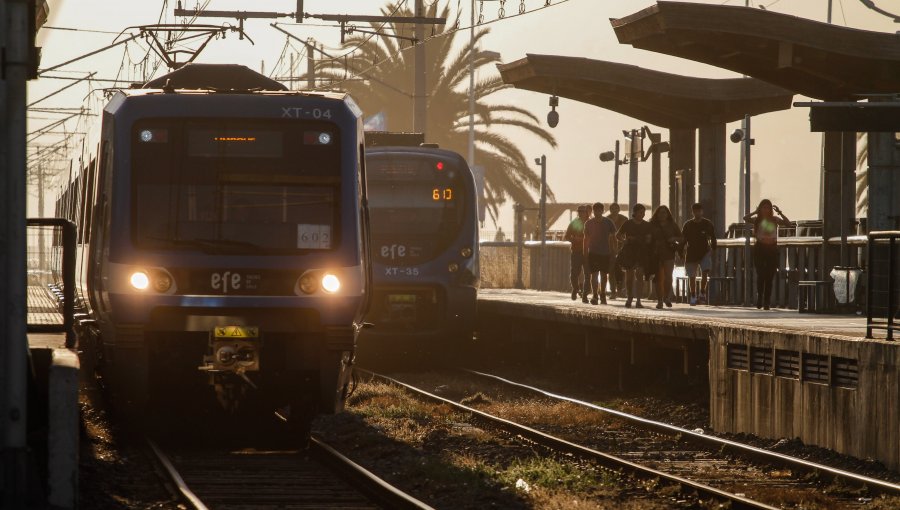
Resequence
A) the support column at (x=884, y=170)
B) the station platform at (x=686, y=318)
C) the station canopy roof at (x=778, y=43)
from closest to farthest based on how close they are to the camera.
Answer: the station platform at (x=686, y=318)
the station canopy roof at (x=778, y=43)
the support column at (x=884, y=170)

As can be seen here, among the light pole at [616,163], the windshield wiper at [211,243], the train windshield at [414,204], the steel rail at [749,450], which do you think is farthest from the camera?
the light pole at [616,163]

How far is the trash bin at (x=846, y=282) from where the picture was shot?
1997cm

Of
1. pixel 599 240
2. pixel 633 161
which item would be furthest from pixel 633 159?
pixel 599 240

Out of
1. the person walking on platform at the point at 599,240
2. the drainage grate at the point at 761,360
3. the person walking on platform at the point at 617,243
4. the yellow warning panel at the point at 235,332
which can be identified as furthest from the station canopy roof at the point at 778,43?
the yellow warning panel at the point at 235,332

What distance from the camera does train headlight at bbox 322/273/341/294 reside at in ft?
40.6

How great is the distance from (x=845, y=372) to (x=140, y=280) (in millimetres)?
5861

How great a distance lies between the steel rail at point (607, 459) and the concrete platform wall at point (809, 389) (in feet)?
6.48

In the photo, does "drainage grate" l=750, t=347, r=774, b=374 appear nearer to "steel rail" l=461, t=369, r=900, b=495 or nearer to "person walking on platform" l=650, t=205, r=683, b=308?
"steel rail" l=461, t=369, r=900, b=495

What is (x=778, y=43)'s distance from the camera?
19.1m

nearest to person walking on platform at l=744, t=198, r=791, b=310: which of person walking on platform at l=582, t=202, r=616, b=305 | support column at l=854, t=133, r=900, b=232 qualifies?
support column at l=854, t=133, r=900, b=232

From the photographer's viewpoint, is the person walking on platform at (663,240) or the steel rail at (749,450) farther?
the person walking on platform at (663,240)

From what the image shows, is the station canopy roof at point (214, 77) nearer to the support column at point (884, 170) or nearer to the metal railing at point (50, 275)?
the metal railing at point (50, 275)

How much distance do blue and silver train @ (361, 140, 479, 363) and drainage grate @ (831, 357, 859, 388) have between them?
858 centimetres

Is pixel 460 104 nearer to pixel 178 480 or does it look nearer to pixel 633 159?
pixel 633 159
